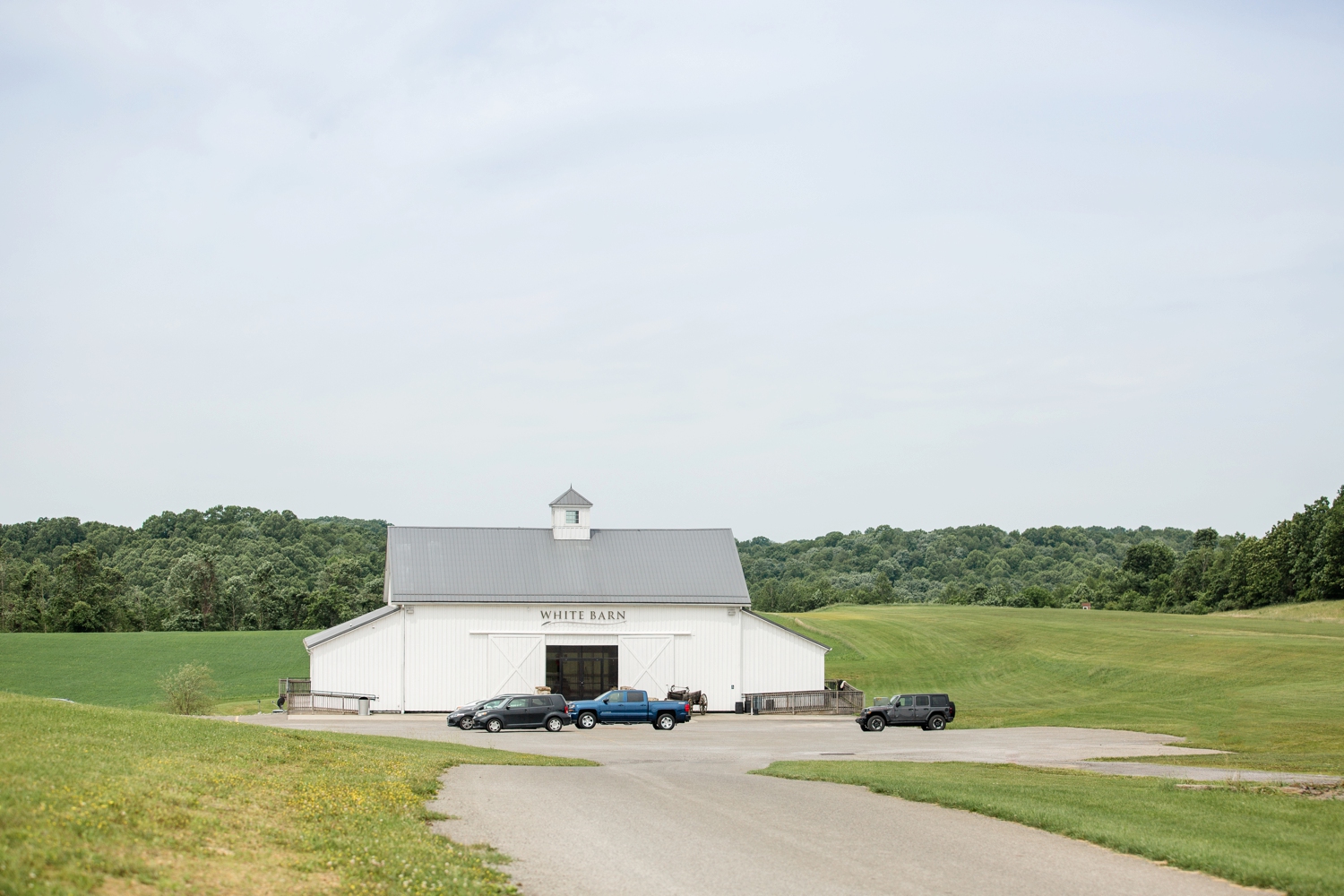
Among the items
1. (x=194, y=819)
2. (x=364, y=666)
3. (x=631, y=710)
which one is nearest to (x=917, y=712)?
(x=631, y=710)

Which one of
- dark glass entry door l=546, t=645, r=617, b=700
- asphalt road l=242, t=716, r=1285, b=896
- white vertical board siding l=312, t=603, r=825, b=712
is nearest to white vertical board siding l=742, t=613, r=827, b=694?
white vertical board siding l=312, t=603, r=825, b=712

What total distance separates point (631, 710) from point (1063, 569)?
12943 cm

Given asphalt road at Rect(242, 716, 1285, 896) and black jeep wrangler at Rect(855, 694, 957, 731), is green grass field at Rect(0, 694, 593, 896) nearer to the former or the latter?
asphalt road at Rect(242, 716, 1285, 896)

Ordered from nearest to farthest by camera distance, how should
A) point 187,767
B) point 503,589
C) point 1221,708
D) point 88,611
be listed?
point 187,767
point 1221,708
point 503,589
point 88,611

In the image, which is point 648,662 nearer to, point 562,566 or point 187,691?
point 562,566

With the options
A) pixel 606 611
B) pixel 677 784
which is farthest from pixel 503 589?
pixel 677 784

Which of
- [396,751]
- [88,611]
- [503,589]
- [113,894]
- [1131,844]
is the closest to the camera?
[113,894]

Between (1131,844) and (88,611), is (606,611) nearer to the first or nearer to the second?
(1131,844)

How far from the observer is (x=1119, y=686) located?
5709cm

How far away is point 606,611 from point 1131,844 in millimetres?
39074

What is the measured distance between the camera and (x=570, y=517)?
5688cm

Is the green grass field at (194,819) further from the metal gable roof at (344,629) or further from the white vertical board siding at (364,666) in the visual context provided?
the metal gable roof at (344,629)

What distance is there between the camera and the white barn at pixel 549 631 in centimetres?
5056

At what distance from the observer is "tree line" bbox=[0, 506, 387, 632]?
104000mm
